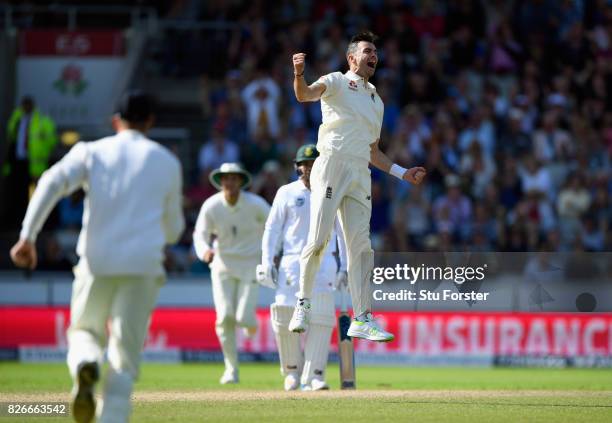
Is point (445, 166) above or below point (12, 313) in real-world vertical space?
above

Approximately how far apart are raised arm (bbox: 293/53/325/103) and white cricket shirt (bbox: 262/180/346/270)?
312 centimetres

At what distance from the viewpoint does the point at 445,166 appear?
23.7 metres

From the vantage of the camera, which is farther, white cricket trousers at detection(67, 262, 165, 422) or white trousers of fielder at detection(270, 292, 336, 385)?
white trousers of fielder at detection(270, 292, 336, 385)

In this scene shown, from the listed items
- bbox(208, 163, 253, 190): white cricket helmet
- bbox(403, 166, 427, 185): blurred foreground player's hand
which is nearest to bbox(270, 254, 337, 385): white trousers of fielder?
bbox(208, 163, 253, 190): white cricket helmet

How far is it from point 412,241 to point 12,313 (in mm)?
6699

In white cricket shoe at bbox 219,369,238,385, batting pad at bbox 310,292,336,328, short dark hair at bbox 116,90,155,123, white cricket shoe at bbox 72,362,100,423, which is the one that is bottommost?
white cricket shoe at bbox 219,369,238,385

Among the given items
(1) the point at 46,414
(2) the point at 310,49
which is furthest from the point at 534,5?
(1) the point at 46,414

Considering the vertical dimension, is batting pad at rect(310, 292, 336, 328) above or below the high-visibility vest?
below

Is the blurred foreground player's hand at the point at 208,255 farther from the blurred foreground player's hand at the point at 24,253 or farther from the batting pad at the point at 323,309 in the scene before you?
the blurred foreground player's hand at the point at 24,253

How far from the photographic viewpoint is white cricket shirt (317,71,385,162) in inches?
476

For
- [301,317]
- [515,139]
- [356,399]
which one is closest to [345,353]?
[356,399]

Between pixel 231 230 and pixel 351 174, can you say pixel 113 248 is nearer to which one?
pixel 351 174

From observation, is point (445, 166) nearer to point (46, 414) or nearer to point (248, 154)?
point (248, 154)

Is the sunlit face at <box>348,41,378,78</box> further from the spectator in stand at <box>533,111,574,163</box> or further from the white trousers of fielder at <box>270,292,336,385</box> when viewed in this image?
the spectator in stand at <box>533,111,574,163</box>
